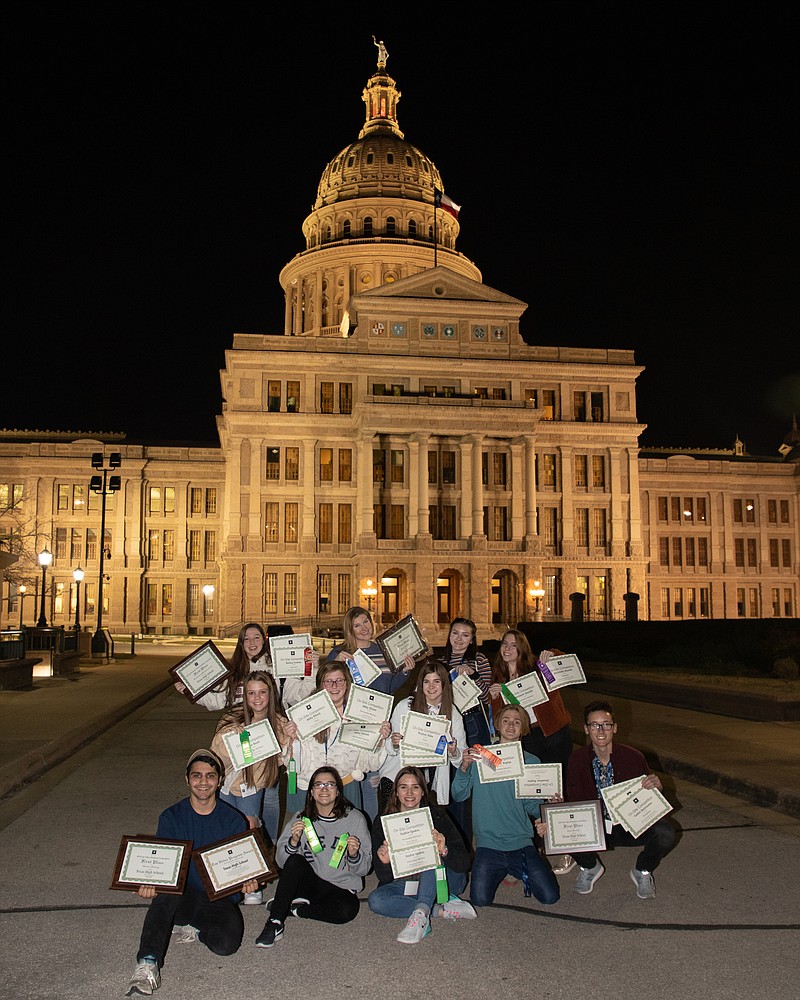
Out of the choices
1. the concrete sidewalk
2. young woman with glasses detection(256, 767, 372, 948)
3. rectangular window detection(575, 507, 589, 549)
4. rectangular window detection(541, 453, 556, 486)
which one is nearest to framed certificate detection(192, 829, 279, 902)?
young woman with glasses detection(256, 767, 372, 948)

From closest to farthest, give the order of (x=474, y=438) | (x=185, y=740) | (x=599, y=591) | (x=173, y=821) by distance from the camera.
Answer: (x=173, y=821)
(x=185, y=740)
(x=474, y=438)
(x=599, y=591)

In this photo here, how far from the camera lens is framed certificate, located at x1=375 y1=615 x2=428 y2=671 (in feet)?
35.5

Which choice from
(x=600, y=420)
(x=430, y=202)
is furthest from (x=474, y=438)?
(x=430, y=202)

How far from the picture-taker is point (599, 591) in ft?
237

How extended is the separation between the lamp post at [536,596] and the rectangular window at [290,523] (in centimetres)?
1684

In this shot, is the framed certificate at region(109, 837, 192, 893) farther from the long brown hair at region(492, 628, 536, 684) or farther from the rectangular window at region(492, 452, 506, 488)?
the rectangular window at region(492, 452, 506, 488)

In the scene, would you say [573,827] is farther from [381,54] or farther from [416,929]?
[381,54]

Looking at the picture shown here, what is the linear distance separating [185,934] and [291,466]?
6380 centimetres

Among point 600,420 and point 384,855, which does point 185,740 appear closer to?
point 384,855

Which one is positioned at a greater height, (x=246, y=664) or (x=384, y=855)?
(x=246, y=664)

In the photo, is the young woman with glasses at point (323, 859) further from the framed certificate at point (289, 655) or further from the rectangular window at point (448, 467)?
the rectangular window at point (448, 467)

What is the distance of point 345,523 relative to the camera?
7038 centimetres

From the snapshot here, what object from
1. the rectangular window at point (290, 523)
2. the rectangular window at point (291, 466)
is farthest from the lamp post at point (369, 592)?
the rectangular window at point (291, 466)

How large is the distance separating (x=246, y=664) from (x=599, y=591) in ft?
208
